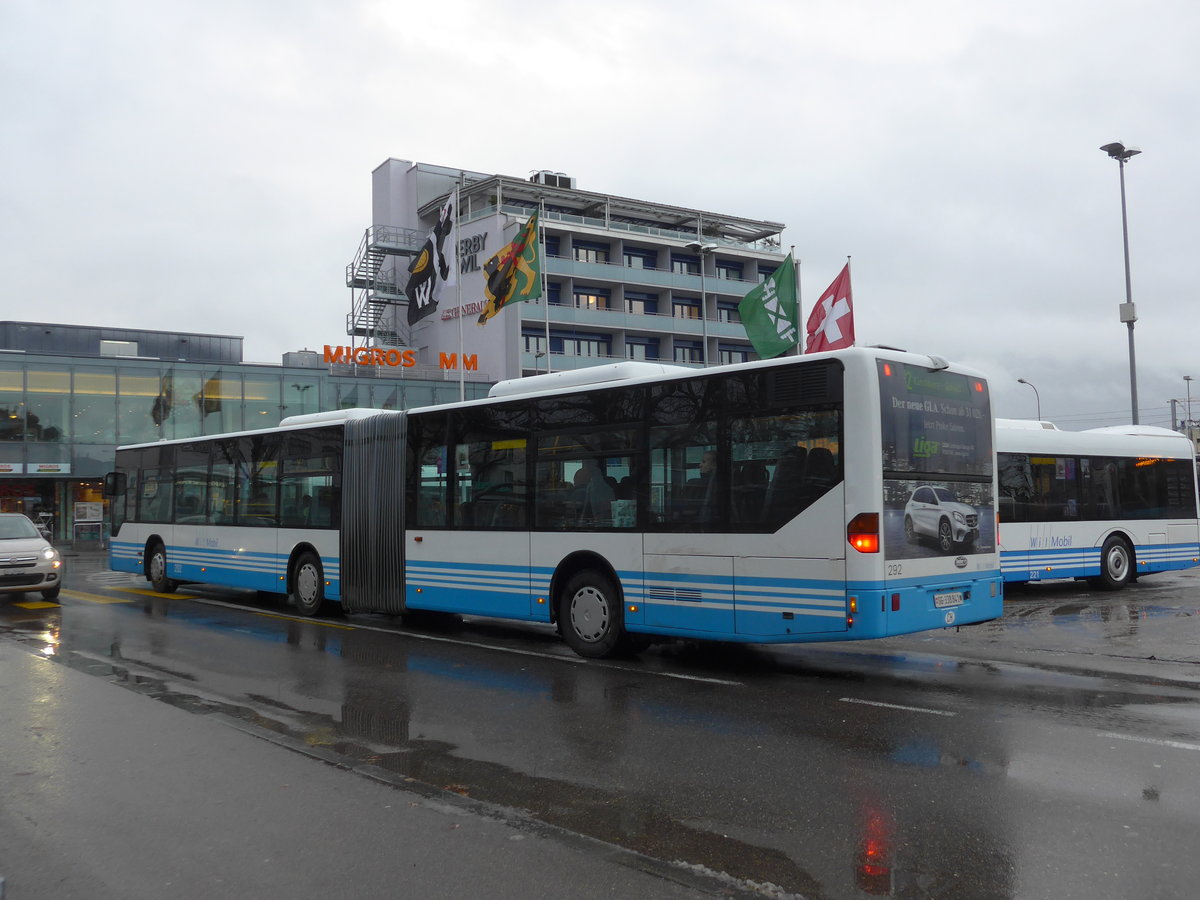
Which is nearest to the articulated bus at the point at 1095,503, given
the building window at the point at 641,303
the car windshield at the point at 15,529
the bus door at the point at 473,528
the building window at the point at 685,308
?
the bus door at the point at 473,528

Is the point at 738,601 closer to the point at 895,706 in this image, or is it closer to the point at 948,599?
the point at 895,706

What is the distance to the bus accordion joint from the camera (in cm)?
858

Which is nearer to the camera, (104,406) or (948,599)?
(948,599)

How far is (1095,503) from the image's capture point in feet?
56.9

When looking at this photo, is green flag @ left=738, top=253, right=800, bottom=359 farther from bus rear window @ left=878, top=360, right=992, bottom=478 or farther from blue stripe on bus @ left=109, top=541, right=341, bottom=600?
A: bus rear window @ left=878, top=360, right=992, bottom=478

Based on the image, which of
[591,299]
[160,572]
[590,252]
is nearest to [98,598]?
[160,572]

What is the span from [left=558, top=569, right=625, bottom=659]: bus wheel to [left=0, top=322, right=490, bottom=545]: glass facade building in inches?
1409

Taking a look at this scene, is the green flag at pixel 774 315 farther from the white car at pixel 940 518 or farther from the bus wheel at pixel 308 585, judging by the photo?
the white car at pixel 940 518

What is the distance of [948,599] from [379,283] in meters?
63.0

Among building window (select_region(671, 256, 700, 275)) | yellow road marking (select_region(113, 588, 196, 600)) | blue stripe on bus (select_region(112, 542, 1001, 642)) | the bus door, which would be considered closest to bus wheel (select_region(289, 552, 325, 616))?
the bus door

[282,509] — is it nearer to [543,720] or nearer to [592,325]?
[543,720]

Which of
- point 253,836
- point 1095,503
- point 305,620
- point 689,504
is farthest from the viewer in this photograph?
point 1095,503

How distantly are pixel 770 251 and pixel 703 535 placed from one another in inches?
2668

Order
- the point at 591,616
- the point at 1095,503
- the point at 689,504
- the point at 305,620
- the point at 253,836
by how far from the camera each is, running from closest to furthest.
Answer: the point at 253,836
the point at 689,504
the point at 591,616
the point at 305,620
the point at 1095,503
